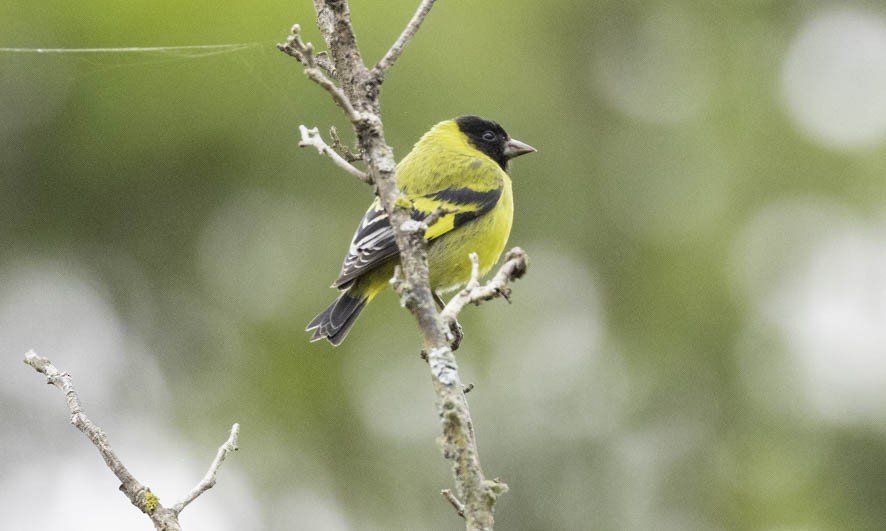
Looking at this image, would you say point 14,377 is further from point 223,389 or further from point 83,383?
point 223,389

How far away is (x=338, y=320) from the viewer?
3301 mm

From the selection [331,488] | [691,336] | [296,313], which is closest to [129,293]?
[296,313]

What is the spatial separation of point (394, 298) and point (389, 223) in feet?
13.5

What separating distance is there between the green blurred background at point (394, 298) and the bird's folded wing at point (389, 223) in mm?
2697

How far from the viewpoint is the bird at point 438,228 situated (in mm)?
3240

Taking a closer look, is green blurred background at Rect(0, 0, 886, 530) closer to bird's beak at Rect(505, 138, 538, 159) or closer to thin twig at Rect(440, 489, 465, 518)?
bird's beak at Rect(505, 138, 538, 159)

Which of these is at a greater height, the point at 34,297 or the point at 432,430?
the point at 34,297

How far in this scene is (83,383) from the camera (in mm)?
5750

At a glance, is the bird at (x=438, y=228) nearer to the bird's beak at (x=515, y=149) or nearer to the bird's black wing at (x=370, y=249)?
the bird's black wing at (x=370, y=249)

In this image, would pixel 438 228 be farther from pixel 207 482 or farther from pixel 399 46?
pixel 207 482

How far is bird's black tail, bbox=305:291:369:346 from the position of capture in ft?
10.7

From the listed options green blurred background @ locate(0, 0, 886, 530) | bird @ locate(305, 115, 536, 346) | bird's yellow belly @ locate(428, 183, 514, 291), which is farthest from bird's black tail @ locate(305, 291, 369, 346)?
green blurred background @ locate(0, 0, 886, 530)

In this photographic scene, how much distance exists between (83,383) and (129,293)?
920 mm

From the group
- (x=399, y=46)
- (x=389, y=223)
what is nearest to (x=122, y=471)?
(x=399, y=46)
